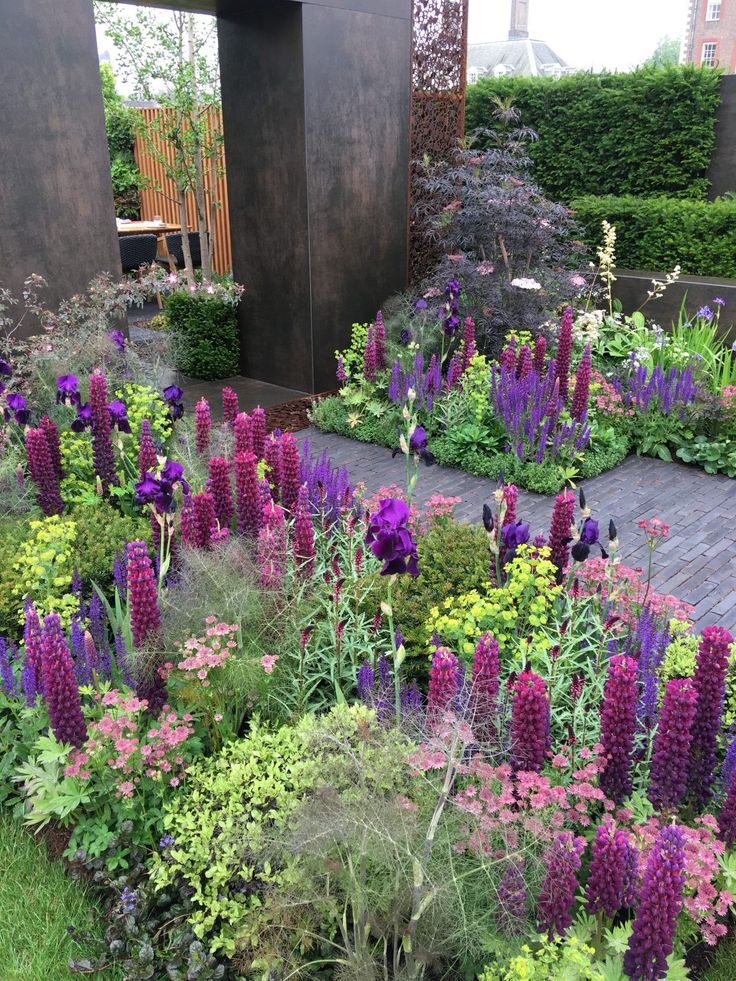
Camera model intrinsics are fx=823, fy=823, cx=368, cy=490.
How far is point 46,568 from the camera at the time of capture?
11.2 feet

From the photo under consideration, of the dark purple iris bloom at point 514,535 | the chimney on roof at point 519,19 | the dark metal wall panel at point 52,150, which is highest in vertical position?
the chimney on roof at point 519,19

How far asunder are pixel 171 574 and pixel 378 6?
20.1 ft

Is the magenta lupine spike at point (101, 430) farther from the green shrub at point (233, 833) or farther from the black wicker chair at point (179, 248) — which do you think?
the black wicker chair at point (179, 248)

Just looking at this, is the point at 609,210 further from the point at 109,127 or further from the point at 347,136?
the point at 109,127

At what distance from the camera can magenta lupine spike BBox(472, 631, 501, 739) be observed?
2.26 m

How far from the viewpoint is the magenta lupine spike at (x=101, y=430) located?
4145 millimetres

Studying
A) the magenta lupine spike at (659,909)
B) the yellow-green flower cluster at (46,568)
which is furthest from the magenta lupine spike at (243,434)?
the magenta lupine spike at (659,909)

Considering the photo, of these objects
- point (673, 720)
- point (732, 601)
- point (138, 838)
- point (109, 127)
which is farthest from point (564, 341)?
point (109, 127)

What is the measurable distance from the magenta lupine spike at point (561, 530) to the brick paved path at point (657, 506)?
1306 mm

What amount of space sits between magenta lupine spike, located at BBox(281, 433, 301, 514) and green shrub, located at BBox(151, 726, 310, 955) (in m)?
1.26

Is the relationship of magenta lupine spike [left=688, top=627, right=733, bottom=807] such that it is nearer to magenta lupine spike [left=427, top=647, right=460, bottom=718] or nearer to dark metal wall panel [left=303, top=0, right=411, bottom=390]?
magenta lupine spike [left=427, top=647, right=460, bottom=718]

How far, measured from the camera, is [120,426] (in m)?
4.34

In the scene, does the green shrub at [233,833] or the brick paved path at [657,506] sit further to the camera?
the brick paved path at [657,506]

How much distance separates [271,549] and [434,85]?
6528mm
